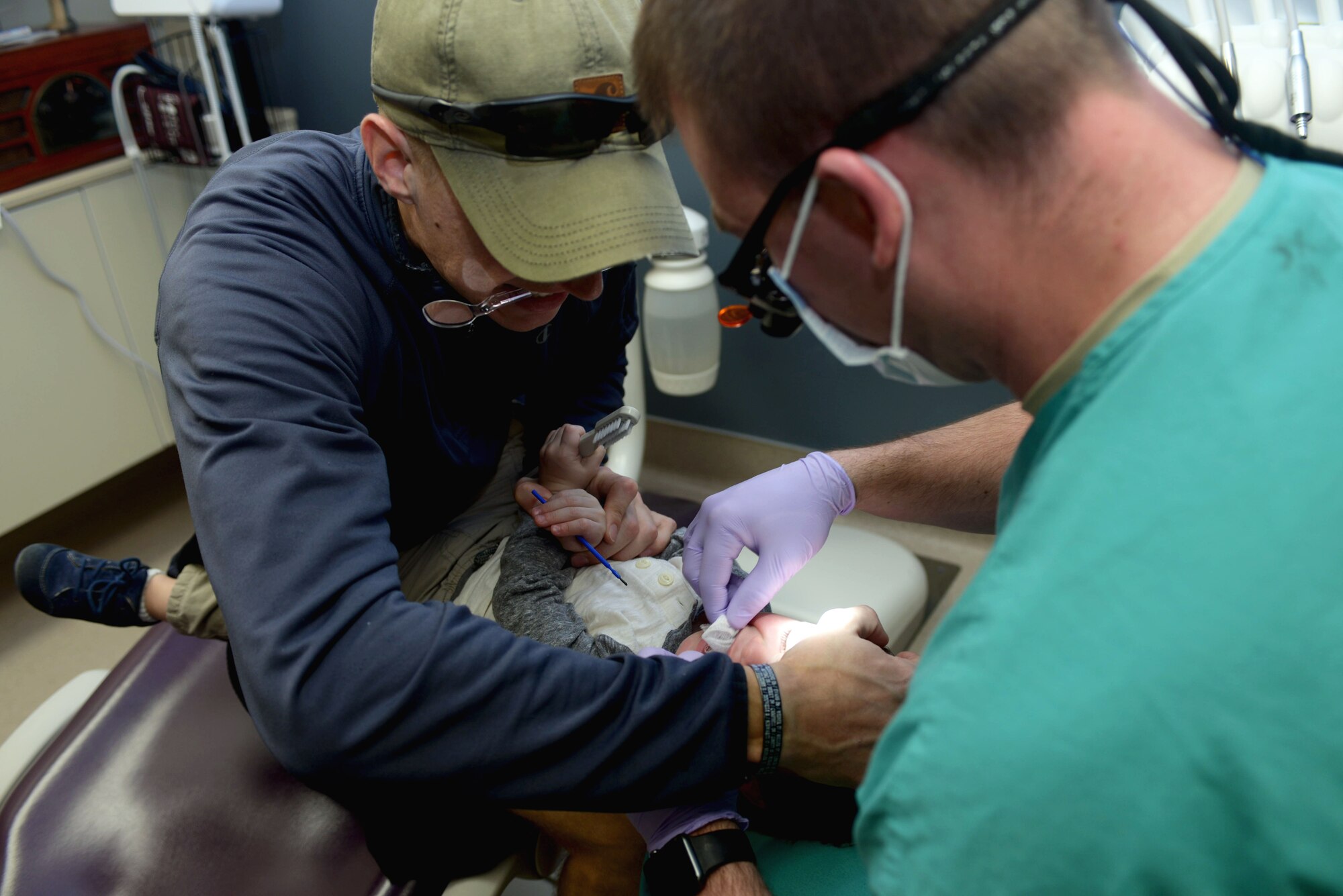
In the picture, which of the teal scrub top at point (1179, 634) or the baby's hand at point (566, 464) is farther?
the baby's hand at point (566, 464)

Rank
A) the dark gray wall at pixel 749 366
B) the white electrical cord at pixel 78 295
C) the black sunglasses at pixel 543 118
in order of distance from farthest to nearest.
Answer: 1. the dark gray wall at pixel 749 366
2. the white electrical cord at pixel 78 295
3. the black sunglasses at pixel 543 118

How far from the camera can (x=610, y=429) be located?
1490mm

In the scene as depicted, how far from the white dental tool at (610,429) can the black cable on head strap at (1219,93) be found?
90 centimetres

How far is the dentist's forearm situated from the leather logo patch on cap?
0.65 metres

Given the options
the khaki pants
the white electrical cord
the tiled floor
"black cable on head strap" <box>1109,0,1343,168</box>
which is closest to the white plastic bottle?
the khaki pants

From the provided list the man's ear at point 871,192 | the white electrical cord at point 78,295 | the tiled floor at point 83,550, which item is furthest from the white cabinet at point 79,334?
the man's ear at point 871,192

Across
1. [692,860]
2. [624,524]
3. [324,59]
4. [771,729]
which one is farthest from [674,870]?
[324,59]

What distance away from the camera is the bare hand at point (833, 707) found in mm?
998

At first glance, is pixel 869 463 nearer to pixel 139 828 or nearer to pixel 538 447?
pixel 538 447

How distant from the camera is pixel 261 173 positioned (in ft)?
3.74

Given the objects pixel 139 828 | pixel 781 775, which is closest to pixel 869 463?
pixel 781 775

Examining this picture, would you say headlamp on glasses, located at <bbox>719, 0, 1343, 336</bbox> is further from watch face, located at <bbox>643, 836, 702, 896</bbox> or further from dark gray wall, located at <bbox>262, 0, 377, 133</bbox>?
dark gray wall, located at <bbox>262, 0, 377, 133</bbox>

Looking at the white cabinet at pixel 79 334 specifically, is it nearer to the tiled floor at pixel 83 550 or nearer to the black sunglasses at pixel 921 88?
the tiled floor at pixel 83 550

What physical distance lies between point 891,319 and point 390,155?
0.67 meters
